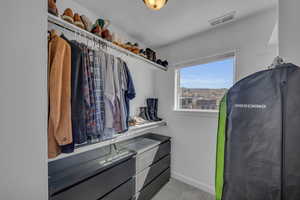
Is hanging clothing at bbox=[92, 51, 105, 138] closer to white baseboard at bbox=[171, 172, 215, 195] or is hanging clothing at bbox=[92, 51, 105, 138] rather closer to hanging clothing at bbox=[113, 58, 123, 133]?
hanging clothing at bbox=[113, 58, 123, 133]

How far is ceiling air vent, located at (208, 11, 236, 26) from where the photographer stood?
5.22ft

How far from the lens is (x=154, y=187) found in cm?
186

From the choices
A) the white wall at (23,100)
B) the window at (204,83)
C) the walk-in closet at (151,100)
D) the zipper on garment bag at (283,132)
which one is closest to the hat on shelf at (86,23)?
the walk-in closet at (151,100)

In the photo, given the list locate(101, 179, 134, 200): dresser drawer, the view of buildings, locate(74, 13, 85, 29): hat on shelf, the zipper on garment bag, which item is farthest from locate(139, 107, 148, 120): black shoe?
the zipper on garment bag

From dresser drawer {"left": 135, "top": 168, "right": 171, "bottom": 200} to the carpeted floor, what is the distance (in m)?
0.06

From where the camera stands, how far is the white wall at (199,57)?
1.58 m

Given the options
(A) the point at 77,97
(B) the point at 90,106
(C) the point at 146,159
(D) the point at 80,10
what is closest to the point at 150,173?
(C) the point at 146,159

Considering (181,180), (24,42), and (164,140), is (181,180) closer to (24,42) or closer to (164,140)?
(164,140)

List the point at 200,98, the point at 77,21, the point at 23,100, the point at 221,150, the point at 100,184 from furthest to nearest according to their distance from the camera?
the point at 200,98 → the point at 100,184 → the point at 77,21 → the point at 221,150 → the point at 23,100

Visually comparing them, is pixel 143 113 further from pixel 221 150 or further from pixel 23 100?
pixel 23 100

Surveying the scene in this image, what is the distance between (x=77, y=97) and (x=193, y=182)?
2163mm

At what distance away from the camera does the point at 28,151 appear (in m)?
0.47

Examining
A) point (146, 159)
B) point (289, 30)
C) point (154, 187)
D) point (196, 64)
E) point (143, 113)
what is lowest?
point (154, 187)

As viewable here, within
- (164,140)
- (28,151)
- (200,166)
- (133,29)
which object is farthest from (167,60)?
(28,151)
